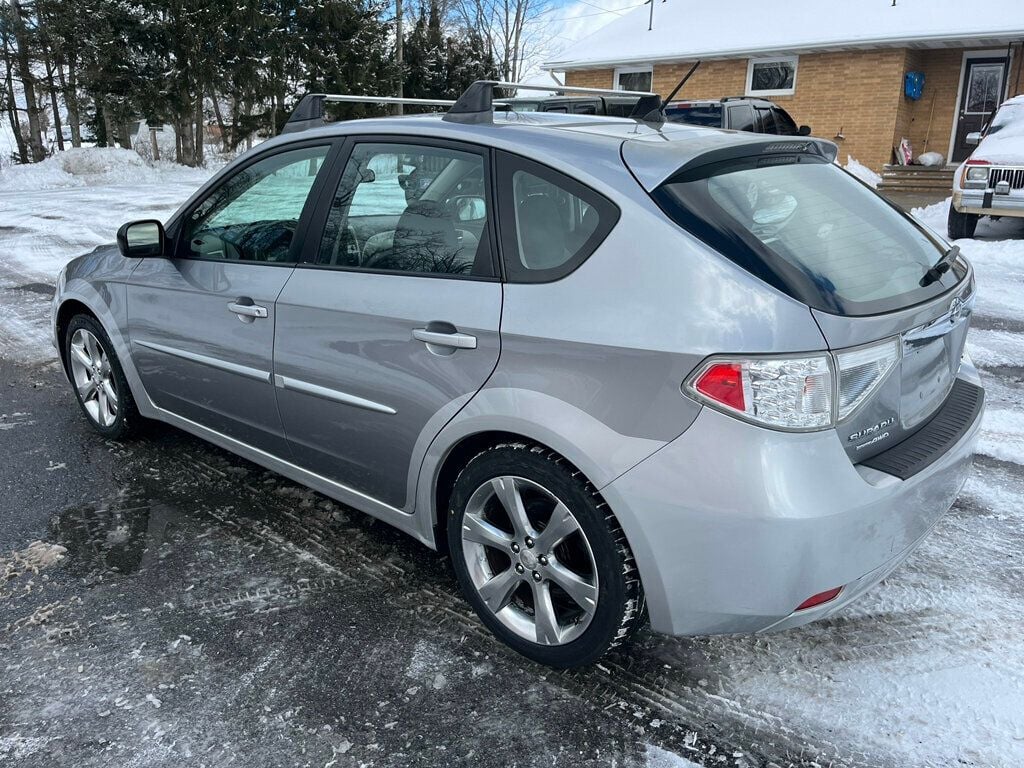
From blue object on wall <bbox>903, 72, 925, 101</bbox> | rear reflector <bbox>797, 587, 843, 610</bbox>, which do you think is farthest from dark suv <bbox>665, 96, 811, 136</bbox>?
rear reflector <bbox>797, 587, 843, 610</bbox>

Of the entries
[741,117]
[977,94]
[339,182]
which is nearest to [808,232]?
[339,182]

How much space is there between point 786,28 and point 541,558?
Answer: 788 inches

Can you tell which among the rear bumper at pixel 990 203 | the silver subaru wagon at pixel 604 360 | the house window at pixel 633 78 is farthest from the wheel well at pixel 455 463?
the house window at pixel 633 78

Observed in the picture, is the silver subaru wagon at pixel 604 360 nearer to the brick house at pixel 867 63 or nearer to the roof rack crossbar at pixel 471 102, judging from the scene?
the roof rack crossbar at pixel 471 102

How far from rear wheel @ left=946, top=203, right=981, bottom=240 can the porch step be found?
6.91m

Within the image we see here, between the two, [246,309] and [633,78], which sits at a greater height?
[633,78]

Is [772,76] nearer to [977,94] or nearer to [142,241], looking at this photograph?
[977,94]

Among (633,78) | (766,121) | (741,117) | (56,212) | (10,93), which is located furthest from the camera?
(10,93)

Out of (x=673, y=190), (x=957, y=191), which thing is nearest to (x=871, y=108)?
(x=957, y=191)

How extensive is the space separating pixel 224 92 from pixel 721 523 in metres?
26.8

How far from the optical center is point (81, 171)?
22.2m

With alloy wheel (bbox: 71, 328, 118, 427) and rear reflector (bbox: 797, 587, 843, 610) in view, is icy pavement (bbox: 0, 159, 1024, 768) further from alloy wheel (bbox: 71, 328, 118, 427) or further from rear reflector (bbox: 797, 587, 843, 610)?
alloy wheel (bbox: 71, 328, 118, 427)

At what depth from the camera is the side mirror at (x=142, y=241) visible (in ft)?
12.3

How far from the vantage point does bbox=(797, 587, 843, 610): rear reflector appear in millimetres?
2209
